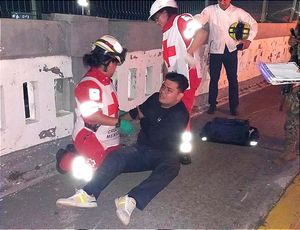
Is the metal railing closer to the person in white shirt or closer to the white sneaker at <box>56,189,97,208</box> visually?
the person in white shirt


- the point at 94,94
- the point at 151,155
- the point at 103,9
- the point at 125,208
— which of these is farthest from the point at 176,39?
the point at 103,9

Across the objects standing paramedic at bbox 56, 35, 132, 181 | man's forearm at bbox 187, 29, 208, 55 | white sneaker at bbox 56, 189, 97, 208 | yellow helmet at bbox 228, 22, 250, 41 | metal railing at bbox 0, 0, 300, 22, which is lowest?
white sneaker at bbox 56, 189, 97, 208

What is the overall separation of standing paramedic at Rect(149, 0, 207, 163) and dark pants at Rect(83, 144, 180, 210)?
695 mm

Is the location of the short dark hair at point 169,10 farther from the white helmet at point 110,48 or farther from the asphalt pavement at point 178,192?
the asphalt pavement at point 178,192

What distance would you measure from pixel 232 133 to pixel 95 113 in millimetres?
2106

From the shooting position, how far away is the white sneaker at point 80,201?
112 inches

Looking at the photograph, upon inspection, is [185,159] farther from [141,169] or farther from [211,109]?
[211,109]

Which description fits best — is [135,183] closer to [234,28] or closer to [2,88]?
[2,88]

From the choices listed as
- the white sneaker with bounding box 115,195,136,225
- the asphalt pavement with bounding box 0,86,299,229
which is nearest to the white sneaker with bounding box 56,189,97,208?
the asphalt pavement with bounding box 0,86,299,229

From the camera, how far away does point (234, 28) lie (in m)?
5.50

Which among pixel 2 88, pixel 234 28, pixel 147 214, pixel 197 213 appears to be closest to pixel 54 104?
pixel 2 88

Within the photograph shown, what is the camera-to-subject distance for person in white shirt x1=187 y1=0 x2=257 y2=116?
18.0 ft

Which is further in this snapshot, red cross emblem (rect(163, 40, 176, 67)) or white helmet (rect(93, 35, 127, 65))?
red cross emblem (rect(163, 40, 176, 67))

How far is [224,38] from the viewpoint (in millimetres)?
5570
